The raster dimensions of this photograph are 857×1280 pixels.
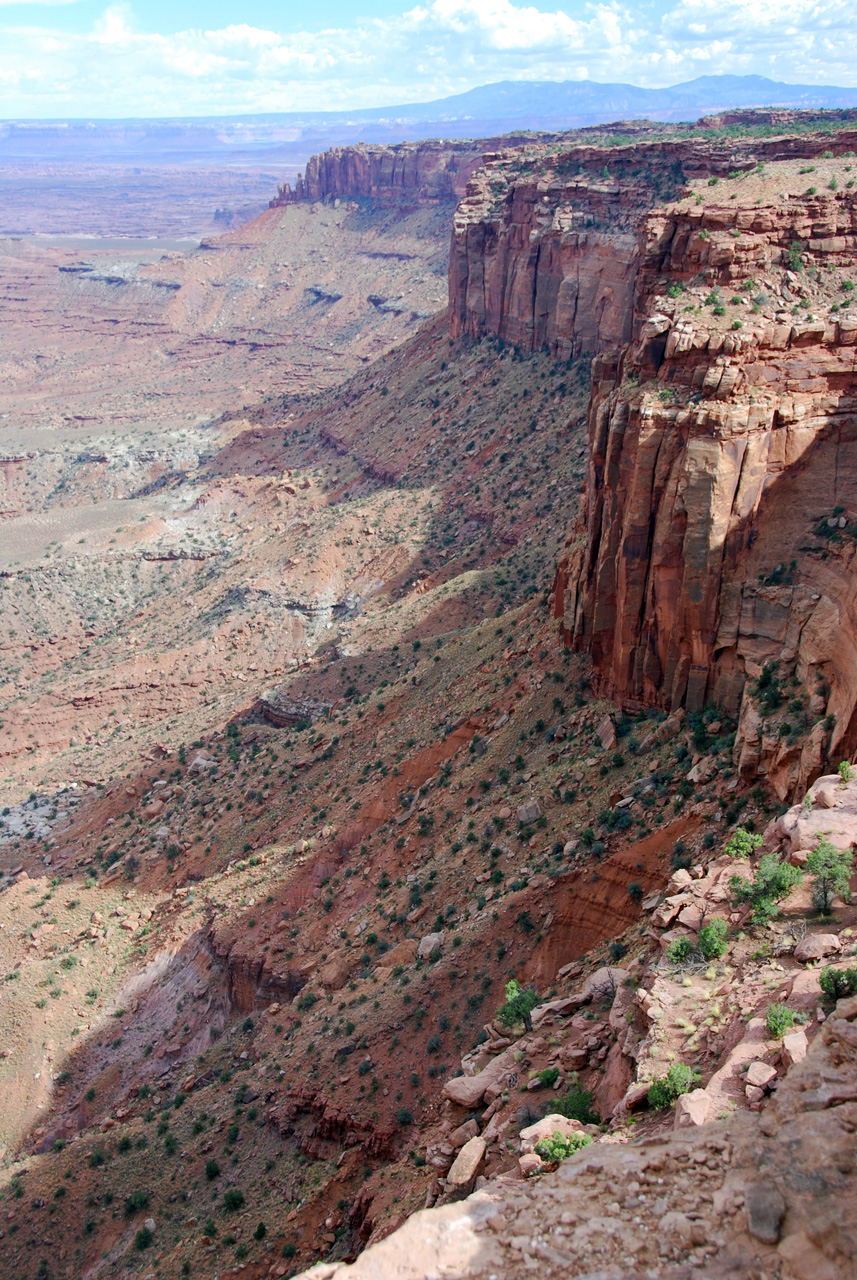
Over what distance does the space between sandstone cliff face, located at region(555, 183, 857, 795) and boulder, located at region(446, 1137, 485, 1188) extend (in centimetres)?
1054

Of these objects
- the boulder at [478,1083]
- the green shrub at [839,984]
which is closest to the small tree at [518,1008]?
the boulder at [478,1083]

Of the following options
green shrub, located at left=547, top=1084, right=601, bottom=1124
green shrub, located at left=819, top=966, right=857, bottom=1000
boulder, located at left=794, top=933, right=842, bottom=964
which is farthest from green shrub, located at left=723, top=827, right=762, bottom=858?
green shrub, located at left=819, top=966, right=857, bottom=1000

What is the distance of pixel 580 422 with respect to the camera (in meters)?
60.4

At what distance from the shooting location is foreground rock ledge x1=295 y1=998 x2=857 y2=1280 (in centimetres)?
1043

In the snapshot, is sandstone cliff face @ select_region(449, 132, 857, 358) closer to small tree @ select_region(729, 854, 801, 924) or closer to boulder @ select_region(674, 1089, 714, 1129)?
small tree @ select_region(729, 854, 801, 924)

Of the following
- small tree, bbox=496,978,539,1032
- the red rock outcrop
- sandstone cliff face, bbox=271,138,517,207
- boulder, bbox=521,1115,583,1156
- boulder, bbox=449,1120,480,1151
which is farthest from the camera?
sandstone cliff face, bbox=271,138,517,207

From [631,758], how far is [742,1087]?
1465 cm

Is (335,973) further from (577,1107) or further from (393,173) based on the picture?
(393,173)

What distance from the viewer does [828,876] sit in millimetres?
16172

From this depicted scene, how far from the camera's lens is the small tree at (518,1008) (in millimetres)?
20172

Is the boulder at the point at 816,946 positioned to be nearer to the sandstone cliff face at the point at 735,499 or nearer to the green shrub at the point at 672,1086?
the green shrub at the point at 672,1086

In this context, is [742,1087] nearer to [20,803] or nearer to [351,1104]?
[351,1104]

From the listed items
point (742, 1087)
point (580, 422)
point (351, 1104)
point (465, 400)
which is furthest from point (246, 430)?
point (742, 1087)

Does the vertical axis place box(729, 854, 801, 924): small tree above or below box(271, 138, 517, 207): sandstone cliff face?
below
